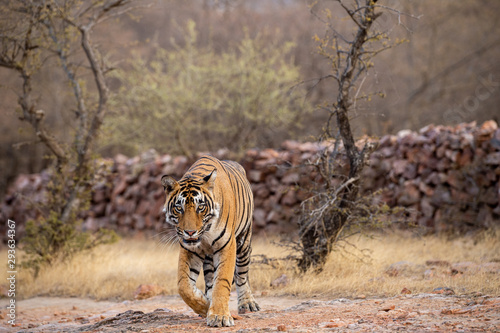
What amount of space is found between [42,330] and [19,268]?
4685 mm

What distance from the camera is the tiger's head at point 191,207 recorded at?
5.00 meters

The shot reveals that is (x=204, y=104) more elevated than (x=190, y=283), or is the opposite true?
(x=204, y=104)

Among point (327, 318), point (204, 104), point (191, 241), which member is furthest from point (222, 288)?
point (204, 104)

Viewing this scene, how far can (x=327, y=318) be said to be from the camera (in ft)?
17.1

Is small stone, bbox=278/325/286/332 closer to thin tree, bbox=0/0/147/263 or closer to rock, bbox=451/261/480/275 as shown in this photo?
rock, bbox=451/261/480/275

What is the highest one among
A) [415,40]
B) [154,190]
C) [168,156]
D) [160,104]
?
[415,40]

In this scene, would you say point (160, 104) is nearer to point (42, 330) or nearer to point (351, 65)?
point (351, 65)

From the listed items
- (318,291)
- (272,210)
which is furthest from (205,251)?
(272,210)

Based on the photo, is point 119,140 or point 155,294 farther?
point 119,140

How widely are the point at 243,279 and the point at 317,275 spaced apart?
1983mm

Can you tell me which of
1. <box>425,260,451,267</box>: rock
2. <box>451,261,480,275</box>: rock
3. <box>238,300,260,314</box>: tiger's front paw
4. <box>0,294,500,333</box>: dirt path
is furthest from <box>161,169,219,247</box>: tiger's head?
<box>425,260,451,267</box>: rock

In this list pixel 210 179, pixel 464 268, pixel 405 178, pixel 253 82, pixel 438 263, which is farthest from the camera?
pixel 253 82

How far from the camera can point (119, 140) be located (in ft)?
50.0

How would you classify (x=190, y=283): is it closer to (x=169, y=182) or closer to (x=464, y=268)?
(x=169, y=182)
